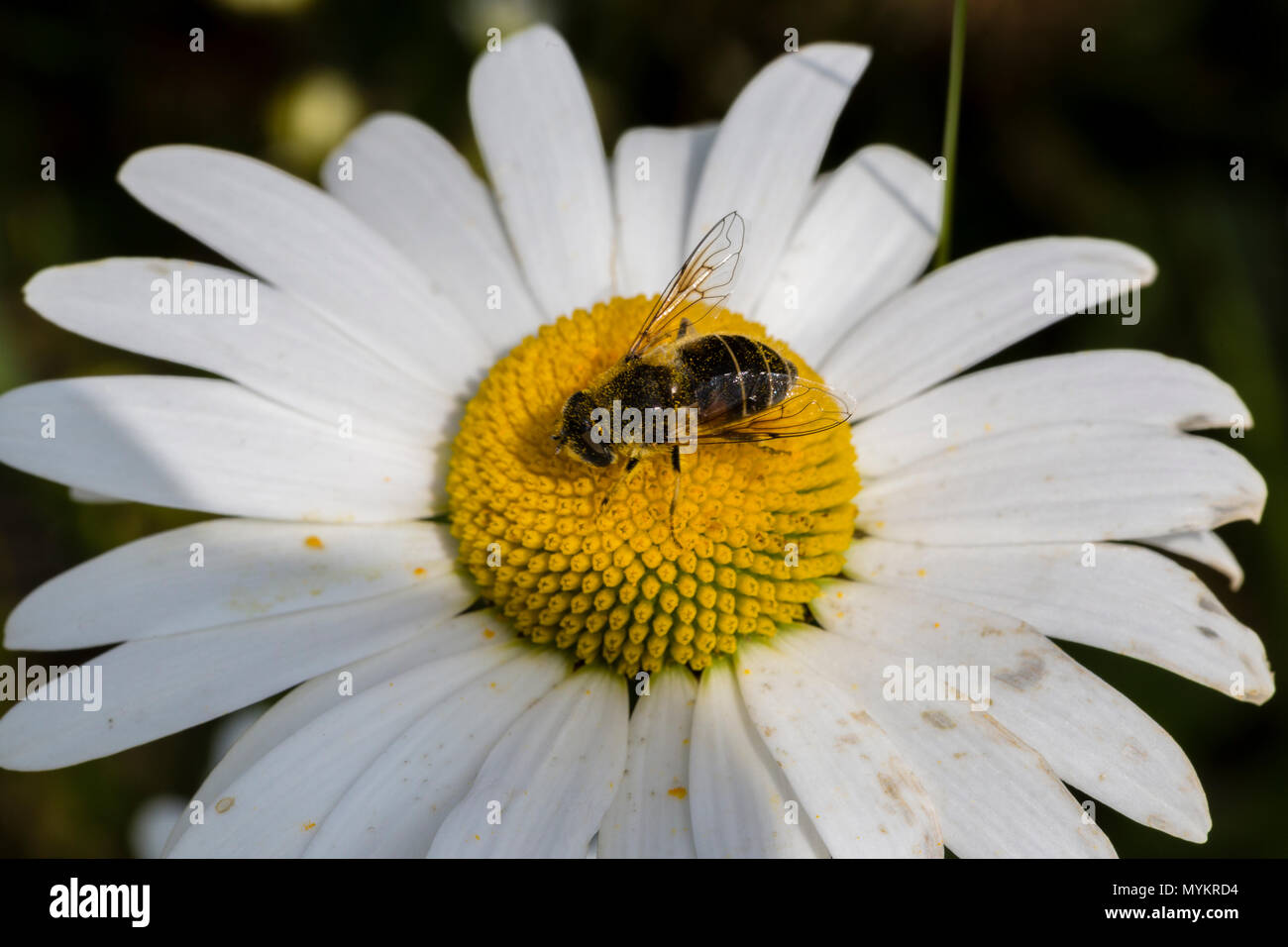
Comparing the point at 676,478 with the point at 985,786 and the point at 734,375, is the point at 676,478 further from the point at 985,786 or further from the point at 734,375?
the point at 985,786

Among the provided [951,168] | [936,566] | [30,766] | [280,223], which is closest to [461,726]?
[30,766]

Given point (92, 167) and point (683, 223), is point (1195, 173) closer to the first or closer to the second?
point (683, 223)

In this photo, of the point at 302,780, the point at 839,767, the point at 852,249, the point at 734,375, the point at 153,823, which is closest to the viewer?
the point at 839,767

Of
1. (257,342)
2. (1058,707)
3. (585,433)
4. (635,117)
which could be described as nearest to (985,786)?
(1058,707)

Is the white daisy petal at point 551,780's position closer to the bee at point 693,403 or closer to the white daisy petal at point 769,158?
the bee at point 693,403

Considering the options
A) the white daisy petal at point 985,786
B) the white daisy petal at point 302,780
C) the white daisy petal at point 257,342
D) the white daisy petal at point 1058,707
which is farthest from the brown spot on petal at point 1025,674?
the white daisy petal at point 257,342

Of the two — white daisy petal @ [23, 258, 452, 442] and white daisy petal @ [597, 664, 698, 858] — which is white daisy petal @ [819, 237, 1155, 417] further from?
white daisy petal @ [23, 258, 452, 442]
